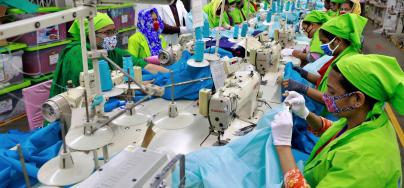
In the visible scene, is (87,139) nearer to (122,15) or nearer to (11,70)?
(11,70)

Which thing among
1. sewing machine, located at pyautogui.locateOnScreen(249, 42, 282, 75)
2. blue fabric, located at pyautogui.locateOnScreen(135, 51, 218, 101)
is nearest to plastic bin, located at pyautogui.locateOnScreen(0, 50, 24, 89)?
blue fabric, located at pyautogui.locateOnScreen(135, 51, 218, 101)

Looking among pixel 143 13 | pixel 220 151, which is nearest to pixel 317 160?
pixel 220 151

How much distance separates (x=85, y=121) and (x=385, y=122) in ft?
4.18

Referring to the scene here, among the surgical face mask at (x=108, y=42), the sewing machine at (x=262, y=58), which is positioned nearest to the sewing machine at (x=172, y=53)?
the surgical face mask at (x=108, y=42)

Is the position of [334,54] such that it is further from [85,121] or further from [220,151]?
[85,121]

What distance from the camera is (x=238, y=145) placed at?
171 centimetres

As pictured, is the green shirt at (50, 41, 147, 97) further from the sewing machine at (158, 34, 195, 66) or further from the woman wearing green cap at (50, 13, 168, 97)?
the sewing machine at (158, 34, 195, 66)

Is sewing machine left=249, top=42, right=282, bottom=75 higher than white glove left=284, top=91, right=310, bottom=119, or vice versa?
sewing machine left=249, top=42, right=282, bottom=75

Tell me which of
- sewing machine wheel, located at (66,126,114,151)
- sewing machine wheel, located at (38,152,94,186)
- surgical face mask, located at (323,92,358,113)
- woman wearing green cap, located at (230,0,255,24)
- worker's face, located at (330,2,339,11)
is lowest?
sewing machine wheel, located at (38,152,94,186)

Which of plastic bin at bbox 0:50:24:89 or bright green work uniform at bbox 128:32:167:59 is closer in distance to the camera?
bright green work uniform at bbox 128:32:167:59

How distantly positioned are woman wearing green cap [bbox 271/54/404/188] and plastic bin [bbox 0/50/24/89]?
14.5 feet

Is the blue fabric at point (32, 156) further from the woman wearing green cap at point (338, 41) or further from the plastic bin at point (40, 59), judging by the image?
the plastic bin at point (40, 59)

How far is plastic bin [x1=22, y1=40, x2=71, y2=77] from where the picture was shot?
5105 mm

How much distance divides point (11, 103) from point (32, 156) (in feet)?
12.6
